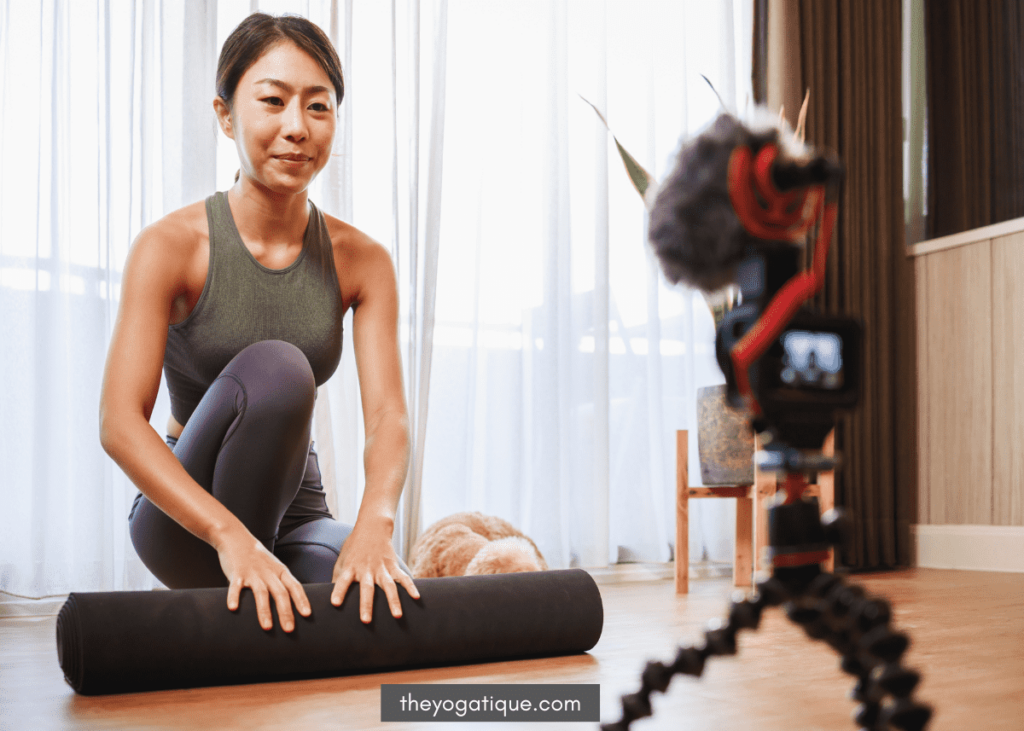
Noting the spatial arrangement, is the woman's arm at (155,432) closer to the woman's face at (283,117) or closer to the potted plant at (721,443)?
the woman's face at (283,117)

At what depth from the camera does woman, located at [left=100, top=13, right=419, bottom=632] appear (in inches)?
39.8

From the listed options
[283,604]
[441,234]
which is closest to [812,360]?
[283,604]

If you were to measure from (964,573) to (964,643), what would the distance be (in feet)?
5.20

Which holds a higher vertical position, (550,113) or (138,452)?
(550,113)

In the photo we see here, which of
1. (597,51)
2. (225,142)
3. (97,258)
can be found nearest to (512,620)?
(97,258)

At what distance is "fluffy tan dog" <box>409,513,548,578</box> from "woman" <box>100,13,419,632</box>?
0.38 metres

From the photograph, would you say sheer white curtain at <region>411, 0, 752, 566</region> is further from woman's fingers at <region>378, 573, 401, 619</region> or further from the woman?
woman's fingers at <region>378, 573, 401, 619</region>

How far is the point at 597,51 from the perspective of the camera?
2.67 meters

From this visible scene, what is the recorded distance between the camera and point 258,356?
1.12 m

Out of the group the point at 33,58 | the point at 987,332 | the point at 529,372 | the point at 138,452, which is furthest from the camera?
the point at 987,332

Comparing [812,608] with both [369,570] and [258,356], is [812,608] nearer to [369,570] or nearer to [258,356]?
[369,570]

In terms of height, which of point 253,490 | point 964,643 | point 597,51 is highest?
point 597,51

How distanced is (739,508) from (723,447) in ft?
0.64

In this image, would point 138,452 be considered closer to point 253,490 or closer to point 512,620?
point 253,490
